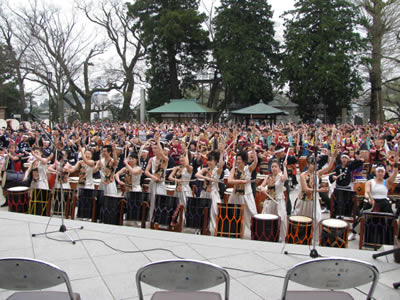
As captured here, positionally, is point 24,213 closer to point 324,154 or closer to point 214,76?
point 324,154

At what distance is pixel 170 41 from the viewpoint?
3850 centimetres

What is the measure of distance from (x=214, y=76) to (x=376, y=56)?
16.5 meters

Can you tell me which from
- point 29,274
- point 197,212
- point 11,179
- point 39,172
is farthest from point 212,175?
point 11,179

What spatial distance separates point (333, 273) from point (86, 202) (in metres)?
5.95

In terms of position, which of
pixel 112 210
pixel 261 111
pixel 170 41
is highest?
pixel 170 41

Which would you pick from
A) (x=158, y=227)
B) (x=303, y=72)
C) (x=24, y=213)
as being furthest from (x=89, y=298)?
(x=303, y=72)

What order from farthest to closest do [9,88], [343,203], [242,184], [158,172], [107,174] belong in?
1. [9,88]
2. [107,174]
3. [158,172]
4. [343,203]
5. [242,184]

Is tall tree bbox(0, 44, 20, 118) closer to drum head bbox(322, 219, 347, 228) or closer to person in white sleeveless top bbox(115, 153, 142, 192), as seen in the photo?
person in white sleeveless top bbox(115, 153, 142, 192)

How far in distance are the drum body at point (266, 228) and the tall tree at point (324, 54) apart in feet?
89.5

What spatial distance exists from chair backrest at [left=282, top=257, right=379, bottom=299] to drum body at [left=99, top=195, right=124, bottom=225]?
5.19m

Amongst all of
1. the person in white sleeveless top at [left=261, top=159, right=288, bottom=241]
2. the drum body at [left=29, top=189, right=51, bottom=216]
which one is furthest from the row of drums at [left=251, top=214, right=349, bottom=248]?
the drum body at [left=29, top=189, right=51, bottom=216]

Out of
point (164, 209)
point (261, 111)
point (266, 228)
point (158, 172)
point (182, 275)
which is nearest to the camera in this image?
point (182, 275)

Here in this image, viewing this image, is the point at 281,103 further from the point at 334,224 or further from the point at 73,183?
the point at 334,224

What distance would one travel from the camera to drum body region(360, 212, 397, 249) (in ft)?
19.5
